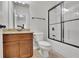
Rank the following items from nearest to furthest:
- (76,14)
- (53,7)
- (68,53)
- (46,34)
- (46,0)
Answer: (76,14), (68,53), (53,7), (46,0), (46,34)

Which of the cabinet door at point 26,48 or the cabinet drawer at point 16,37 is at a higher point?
the cabinet drawer at point 16,37

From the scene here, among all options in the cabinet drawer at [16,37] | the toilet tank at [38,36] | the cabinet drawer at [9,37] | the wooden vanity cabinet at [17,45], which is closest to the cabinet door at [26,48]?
the wooden vanity cabinet at [17,45]

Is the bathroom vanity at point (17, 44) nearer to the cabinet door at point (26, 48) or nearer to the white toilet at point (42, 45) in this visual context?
the cabinet door at point (26, 48)

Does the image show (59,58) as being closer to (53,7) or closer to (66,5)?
(66,5)

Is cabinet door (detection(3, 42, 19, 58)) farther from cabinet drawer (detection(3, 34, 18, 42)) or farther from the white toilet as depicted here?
the white toilet

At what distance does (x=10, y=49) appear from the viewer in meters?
2.62

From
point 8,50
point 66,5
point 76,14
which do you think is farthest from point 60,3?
point 8,50

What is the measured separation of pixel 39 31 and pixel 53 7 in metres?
1.18

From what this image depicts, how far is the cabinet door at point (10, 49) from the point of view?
2574 mm

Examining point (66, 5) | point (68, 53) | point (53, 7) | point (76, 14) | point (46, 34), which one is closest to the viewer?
point (76, 14)

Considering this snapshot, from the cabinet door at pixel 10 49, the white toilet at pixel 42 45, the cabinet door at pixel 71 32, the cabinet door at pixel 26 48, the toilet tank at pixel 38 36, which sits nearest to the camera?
the cabinet door at pixel 71 32

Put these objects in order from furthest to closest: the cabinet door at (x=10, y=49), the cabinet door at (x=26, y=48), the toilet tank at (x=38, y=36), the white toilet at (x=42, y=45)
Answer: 1. the toilet tank at (x=38, y=36)
2. the white toilet at (x=42, y=45)
3. the cabinet door at (x=26, y=48)
4. the cabinet door at (x=10, y=49)

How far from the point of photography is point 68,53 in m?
2.66

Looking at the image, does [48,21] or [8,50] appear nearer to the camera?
[8,50]
